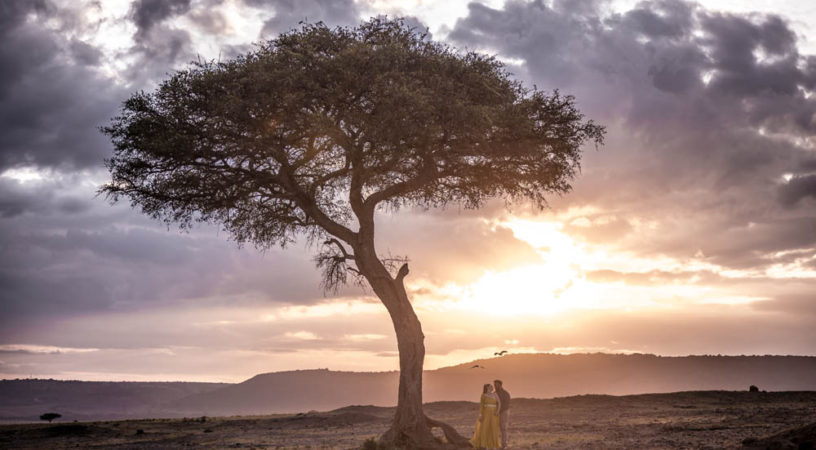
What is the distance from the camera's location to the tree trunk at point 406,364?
1085 inches

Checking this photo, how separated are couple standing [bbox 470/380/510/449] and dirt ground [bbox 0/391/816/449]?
1397 mm

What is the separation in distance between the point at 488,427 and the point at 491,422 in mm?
215

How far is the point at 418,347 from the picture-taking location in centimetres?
2872

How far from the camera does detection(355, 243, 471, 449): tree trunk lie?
1085 inches

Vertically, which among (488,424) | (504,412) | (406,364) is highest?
(406,364)

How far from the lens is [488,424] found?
91.7ft

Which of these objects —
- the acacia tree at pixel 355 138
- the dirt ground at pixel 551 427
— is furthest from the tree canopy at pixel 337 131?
the dirt ground at pixel 551 427

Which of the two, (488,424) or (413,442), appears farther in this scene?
(488,424)

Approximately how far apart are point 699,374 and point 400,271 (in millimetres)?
173553

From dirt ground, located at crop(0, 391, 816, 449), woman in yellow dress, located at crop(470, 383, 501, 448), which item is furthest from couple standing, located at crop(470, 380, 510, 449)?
dirt ground, located at crop(0, 391, 816, 449)


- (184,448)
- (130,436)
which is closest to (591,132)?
(184,448)

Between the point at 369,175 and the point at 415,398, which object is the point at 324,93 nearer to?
the point at 369,175

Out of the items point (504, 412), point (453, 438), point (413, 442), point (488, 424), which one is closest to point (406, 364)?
point (413, 442)

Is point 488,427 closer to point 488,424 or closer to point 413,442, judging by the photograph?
point 488,424
